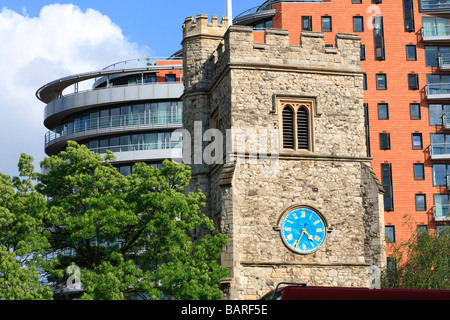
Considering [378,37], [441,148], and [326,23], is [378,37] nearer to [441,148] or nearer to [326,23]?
[326,23]

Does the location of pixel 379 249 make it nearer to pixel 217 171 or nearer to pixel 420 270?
pixel 420 270

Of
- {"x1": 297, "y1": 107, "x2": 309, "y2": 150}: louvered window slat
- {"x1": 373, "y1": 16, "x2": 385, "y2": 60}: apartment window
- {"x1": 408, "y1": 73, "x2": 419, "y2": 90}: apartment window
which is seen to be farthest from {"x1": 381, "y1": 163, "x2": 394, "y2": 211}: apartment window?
{"x1": 297, "y1": 107, "x2": 309, "y2": 150}: louvered window slat

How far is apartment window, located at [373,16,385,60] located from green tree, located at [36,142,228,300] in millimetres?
35700

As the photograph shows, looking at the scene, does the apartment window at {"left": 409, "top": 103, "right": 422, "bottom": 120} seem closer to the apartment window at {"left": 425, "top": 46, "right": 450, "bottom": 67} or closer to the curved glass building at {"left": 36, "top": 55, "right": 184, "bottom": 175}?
the apartment window at {"left": 425, "top": 46, "right": 450, "bottom": 67}

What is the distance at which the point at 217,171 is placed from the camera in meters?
34.2

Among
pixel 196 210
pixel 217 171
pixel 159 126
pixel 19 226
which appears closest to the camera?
pixel 19 226

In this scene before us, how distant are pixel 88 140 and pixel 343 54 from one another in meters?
38.2

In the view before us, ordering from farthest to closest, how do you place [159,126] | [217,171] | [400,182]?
[159,126]
[400,182]
[217,171]

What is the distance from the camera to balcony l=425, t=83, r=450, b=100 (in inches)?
2542

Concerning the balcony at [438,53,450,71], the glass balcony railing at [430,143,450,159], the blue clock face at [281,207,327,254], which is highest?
the balcony at [438,53,450,71]

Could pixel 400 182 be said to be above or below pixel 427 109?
below

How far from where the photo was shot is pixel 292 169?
32.8m

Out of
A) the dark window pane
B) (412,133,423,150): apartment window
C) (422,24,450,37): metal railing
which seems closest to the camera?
(412,133,423,150): apartment window
